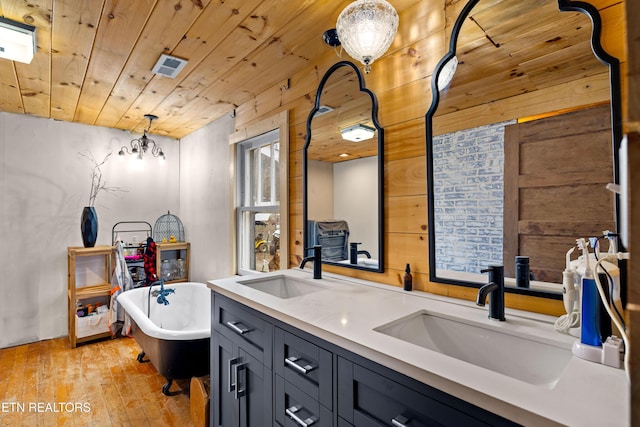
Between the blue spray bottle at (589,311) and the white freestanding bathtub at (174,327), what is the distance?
2.00 meters

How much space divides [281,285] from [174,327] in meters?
1.83

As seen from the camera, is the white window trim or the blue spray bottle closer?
the blue spray bottle

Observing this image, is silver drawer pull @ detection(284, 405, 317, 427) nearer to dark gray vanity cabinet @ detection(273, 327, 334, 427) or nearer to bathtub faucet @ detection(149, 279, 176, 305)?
dark gray vanity cabinet @ detection(273, 327, 334, 427)

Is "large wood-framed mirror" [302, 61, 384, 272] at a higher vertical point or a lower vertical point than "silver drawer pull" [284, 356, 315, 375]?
higher

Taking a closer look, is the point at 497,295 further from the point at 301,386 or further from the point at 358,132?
the point at 358,132

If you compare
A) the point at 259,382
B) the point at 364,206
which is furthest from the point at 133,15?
the point at 259,382

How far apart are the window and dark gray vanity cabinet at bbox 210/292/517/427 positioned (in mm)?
1061

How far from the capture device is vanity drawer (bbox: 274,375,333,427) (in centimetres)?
110

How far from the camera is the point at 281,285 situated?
6.61ft

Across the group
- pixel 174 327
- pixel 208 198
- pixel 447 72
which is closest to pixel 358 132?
pixel 447 72

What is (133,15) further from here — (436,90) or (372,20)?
(436,90)

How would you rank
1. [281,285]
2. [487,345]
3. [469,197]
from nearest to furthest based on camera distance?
[487,345] → [469,197] → [281,285]

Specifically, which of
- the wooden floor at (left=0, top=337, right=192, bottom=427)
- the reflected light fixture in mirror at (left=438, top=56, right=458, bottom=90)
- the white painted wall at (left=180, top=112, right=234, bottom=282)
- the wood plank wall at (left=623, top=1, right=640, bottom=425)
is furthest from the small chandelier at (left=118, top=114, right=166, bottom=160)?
the wood plank wall at (left=623, top=1, right=640, bottom=425)

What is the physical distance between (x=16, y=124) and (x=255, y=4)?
3.16m
